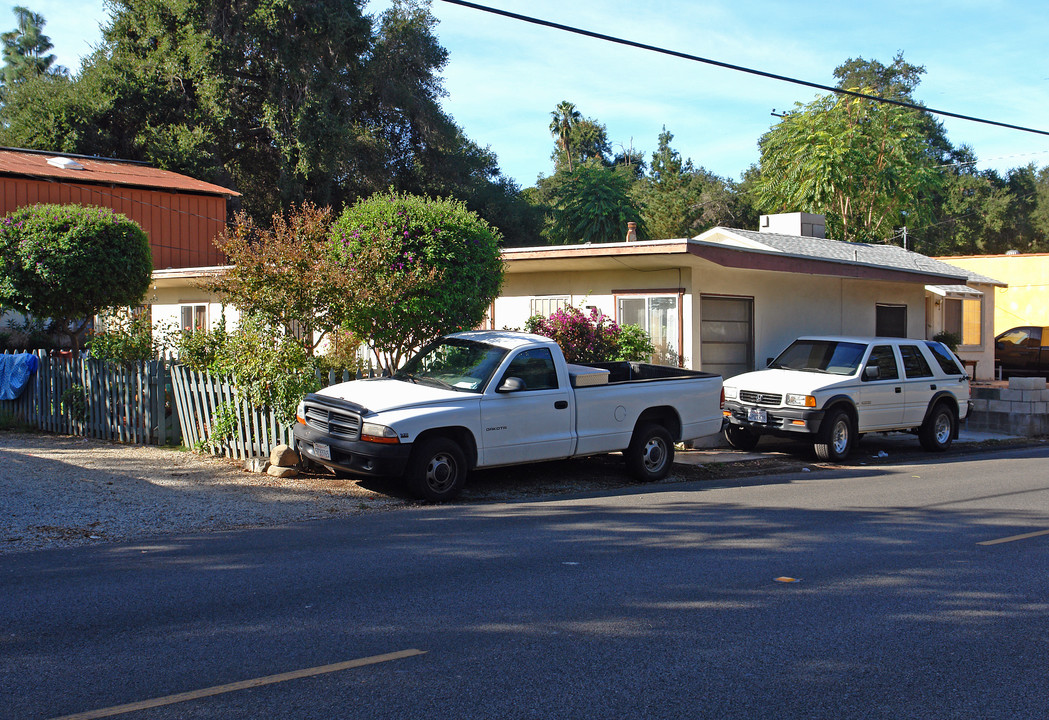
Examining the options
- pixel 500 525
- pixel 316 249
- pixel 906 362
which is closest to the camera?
pixel 500 525

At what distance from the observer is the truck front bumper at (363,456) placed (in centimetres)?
962

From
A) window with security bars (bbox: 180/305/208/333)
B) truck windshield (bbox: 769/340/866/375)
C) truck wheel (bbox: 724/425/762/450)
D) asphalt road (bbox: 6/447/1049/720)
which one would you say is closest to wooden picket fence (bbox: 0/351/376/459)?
asphalt road (bbox: 6/447/1049/720)

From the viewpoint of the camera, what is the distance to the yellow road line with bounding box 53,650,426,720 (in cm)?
423

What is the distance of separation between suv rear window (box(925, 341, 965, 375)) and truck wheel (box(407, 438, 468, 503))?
388 inches

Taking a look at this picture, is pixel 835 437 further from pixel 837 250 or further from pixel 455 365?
pixel 837 250

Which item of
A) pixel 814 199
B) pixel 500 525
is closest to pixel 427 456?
pixel 500 525

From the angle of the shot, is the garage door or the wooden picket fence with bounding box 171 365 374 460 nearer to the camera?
the wooden picket fence with bounding box 171 365 374 460

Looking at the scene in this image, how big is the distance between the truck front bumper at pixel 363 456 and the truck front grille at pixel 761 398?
6.83m

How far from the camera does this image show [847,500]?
35.1 ft

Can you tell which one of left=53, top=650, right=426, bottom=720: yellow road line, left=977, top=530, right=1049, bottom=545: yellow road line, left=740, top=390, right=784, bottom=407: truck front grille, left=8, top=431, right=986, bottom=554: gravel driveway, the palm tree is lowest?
left=53, top=650, right=426, bottom=720: yellow road line

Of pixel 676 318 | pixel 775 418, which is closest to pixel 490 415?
pixel 775 418

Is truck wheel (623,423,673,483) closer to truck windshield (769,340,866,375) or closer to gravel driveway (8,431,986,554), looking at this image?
gravel driveway (8,431,986,554)

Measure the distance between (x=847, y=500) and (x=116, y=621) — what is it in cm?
801

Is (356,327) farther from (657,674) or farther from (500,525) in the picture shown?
(657,674)
